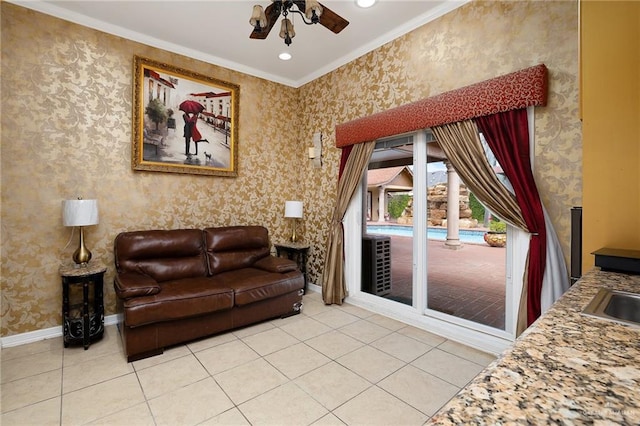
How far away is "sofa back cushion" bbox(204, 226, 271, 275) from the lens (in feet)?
11.6

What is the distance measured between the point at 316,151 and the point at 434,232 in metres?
2.03

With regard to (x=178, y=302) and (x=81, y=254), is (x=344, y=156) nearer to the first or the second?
(x=178, y=302)

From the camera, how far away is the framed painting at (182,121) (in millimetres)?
3350

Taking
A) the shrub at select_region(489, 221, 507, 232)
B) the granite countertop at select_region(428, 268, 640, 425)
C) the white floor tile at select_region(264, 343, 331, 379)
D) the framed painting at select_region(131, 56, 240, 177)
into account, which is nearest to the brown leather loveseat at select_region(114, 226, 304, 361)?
the white floor tile at select_region(264, 343, 331, 379)

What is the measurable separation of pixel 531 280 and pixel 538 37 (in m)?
1.91

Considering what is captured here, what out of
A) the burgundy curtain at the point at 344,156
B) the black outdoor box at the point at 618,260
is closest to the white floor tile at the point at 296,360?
the black outdoor box at the point at 618,260

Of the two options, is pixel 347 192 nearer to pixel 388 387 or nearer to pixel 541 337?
pixel 388 387

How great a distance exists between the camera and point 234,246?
3.71 m

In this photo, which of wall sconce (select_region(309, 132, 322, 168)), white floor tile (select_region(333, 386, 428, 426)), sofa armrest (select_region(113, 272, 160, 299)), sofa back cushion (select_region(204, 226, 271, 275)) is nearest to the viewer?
white floor tile (select_region(333, 386, 428, 426))

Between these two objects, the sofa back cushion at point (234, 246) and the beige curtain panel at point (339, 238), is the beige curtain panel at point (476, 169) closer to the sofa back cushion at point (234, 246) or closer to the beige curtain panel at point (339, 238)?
the beige curtain panel at point (339, 238)

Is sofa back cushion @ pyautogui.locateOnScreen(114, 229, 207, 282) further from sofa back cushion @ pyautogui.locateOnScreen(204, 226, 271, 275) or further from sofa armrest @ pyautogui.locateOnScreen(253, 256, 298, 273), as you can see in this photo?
sofa armrest @ pyautogui.locateOnScreen(253, 256, 298, 273)

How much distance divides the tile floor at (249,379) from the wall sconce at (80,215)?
83 centimetres

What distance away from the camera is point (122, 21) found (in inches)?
122

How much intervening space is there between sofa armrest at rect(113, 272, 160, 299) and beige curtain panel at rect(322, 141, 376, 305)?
1.99 meters
